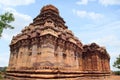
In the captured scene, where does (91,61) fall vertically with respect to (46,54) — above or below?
below

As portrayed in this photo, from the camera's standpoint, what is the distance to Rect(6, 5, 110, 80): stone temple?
15594mm

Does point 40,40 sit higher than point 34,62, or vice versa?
point 40,40

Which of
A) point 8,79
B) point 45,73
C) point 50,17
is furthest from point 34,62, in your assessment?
point 50,17

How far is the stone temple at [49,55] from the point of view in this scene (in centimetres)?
1559

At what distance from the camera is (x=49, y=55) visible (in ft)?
51.5

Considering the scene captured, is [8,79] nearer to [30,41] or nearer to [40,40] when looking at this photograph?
[30,41]

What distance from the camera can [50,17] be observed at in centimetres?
2208

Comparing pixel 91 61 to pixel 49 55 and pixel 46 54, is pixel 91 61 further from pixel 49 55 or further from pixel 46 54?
pixel 46 54

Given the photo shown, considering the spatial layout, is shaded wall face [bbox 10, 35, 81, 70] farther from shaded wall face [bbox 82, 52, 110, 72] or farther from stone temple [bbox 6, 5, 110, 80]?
shaded wall face [bbox 82, 52, 110, 72]

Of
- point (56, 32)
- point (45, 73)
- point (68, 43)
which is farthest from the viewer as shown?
point (68, 43)

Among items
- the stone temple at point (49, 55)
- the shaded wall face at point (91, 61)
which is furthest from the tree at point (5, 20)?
the shaded wall face at point (91, 61)

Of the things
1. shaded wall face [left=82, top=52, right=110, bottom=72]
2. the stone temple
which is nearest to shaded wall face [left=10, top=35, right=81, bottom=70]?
the stone temple

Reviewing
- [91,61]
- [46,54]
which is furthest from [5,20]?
[91,61]

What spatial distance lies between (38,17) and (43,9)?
193 cm
